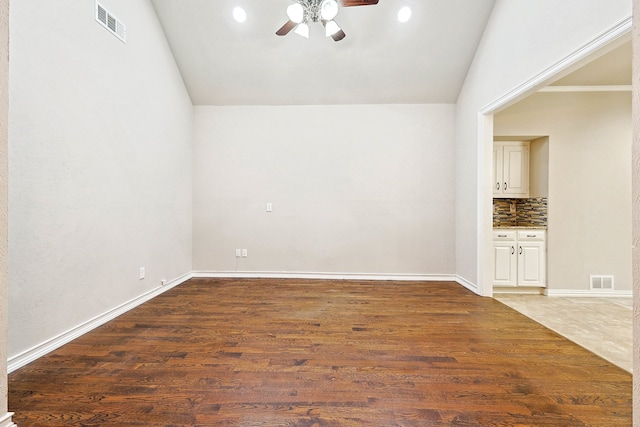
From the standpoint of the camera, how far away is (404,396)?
5.91ft

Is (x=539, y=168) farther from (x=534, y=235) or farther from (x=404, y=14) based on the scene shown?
(x=404, y=14)

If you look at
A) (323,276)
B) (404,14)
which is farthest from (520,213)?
(404,14)

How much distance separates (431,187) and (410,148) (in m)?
0.72

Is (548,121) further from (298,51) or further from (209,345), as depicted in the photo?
(209,345)

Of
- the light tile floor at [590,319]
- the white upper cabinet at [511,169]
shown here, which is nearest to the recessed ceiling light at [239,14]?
the white upper cabinet at [511,169]

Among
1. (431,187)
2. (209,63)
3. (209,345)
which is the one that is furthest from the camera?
(431,187)

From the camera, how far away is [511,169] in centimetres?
478

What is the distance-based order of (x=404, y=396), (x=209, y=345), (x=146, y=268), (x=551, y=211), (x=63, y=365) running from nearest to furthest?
(x=404, y=396), (x=63, y=365), (x=209, y=345), (x=146, y=268), (x=551, y=211)

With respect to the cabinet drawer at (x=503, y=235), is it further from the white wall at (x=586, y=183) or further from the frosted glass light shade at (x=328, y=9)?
the frosted glass light shade at (x=328, y=9)

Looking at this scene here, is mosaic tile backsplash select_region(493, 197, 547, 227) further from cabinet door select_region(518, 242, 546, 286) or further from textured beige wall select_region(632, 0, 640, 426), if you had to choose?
textured beige wall select_region(632, 0, 640, 426)

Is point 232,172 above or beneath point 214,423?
above

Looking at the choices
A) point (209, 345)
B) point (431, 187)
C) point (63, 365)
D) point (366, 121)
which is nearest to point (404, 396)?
point (209, 345)

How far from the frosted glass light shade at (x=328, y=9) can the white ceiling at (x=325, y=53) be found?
952 millimetres

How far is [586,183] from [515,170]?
869mm
